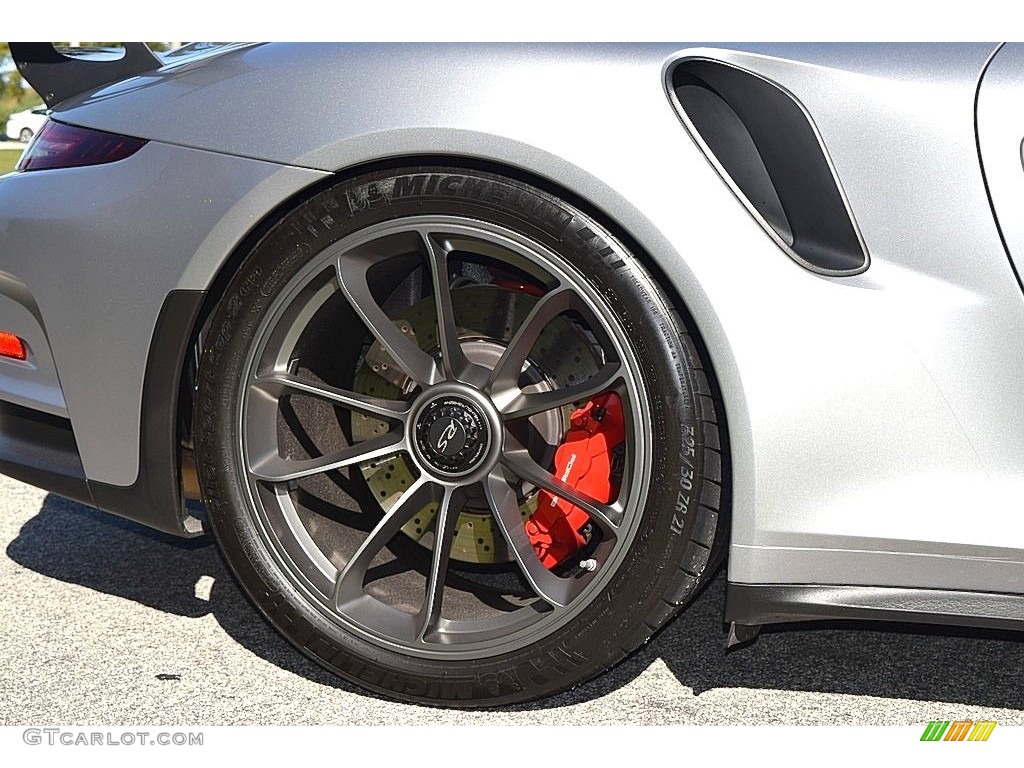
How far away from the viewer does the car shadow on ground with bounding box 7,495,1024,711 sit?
7.59 feet

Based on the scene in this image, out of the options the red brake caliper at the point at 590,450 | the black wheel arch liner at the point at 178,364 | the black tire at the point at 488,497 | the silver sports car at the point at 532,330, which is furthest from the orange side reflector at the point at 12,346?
the red brake caliper at the point at 590,450

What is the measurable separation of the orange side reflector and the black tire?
0.40 metres

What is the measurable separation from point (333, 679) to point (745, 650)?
2.79 ft

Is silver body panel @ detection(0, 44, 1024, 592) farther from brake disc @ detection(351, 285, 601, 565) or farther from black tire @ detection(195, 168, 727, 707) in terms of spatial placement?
brake disc @ detection(351, 285, 601, 565)

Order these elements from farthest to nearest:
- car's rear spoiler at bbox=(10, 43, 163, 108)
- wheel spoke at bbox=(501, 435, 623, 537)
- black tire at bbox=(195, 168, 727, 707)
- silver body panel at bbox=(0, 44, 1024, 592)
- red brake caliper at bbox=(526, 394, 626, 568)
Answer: car's rear spoiler at bbox=(10, 43, 163, 108), red brake caliper at bbox=(526, 394, 626, 568), wheel spoke at bbox=(501, 435, 623, 537), black tire at bbox=(195, 168, 727, 707), silver body panel at bbox=(0, 44, 1024, 592)

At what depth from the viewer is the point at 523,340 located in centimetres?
210

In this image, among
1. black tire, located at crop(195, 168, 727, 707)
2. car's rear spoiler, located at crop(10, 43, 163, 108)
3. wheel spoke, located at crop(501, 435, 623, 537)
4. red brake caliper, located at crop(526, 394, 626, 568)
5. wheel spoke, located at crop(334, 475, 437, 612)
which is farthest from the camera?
car's rear spoiler, located at crop(10, 43, 163, 108)

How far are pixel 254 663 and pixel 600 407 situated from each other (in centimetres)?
88

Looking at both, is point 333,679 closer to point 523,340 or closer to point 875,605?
point 523,340

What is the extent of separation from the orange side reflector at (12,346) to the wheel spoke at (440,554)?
2.93 feet

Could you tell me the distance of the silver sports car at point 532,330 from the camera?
1.81m

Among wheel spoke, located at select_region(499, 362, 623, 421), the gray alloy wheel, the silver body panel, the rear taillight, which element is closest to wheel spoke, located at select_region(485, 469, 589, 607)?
Result: the gray alloy wheel

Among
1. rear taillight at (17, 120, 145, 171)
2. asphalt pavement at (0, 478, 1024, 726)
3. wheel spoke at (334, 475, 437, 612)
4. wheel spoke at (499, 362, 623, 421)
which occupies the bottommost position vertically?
asphalt pavement at (0, 478, 1024, 726)

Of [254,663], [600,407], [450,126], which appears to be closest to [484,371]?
[600,407]
